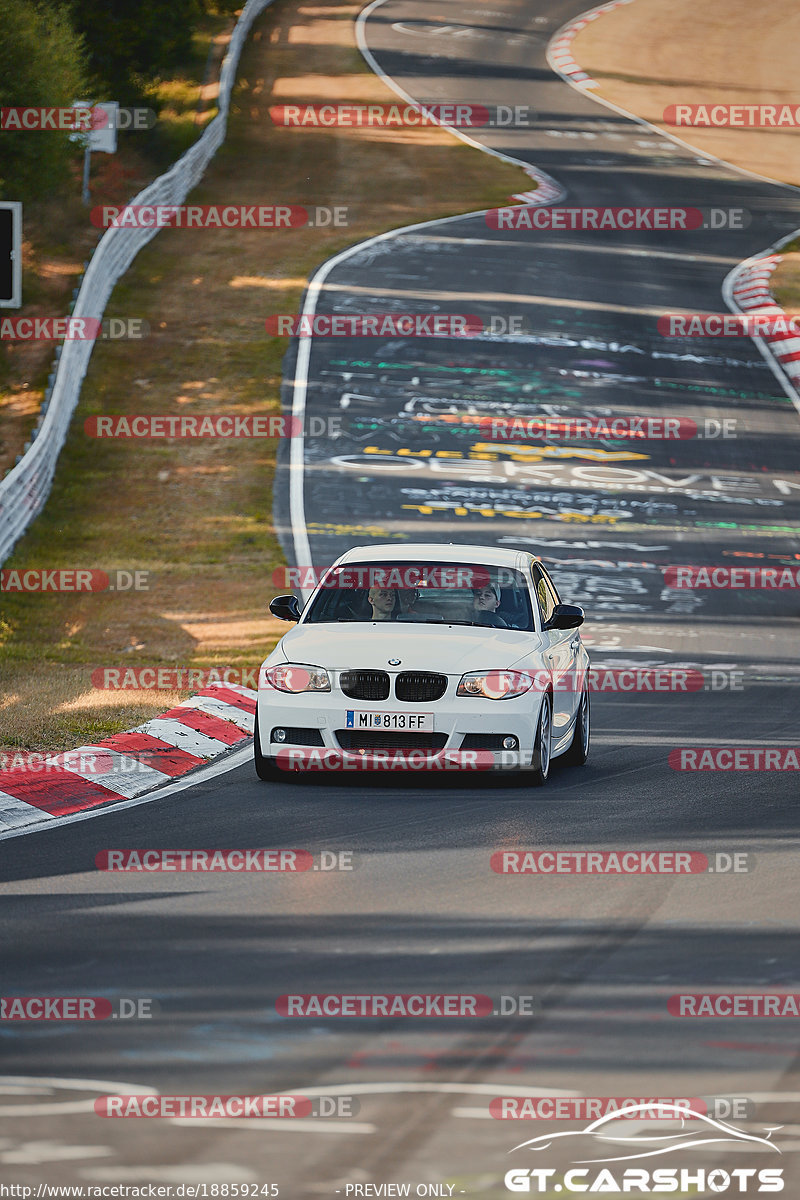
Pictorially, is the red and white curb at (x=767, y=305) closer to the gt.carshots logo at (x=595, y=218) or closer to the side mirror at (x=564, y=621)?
the gt.carshots logo at (x=595, y=218)

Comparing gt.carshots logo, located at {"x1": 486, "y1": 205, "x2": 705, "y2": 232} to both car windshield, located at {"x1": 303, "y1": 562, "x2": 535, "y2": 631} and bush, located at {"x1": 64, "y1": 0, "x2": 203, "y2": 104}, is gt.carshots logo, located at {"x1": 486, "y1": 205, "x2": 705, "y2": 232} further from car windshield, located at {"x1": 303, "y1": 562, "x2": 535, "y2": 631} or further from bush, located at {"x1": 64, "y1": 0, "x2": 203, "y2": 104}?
car windshield, located at {"x1": 303, "y1": 562, "x2": 535, "y2": 631}

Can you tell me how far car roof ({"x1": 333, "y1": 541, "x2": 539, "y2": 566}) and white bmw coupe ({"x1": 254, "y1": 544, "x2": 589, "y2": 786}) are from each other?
385 millimetres

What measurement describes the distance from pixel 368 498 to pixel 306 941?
1840 centimetres

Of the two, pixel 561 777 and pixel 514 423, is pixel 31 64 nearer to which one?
pixel 514 423

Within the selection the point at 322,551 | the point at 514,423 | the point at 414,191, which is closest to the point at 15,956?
the point at 322,551

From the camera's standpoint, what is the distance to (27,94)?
32844mm

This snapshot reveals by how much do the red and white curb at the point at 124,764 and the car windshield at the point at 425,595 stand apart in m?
1.33

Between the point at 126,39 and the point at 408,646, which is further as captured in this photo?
the point at 126,39

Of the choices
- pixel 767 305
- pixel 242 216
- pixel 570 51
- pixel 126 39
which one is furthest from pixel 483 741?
pixel 570 51

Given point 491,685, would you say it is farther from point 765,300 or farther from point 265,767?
point 765,300

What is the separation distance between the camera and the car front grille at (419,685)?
10648 mm

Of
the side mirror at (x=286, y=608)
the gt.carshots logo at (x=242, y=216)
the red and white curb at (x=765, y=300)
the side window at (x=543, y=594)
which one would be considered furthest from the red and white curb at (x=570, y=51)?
the side mirror at (x=286, y=608)

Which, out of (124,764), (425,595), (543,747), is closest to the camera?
(543,747)

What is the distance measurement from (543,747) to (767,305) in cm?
2699
